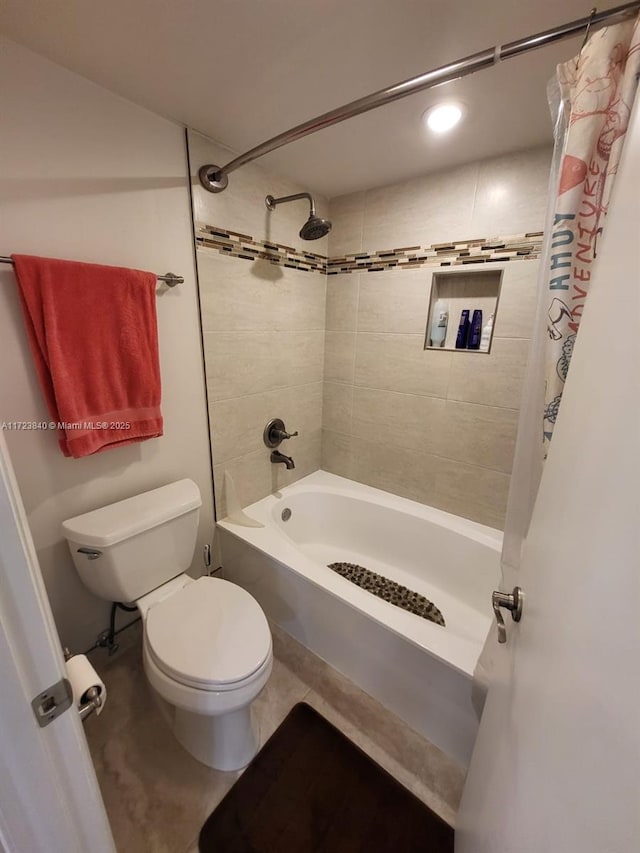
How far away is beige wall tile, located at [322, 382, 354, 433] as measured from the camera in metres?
2.07

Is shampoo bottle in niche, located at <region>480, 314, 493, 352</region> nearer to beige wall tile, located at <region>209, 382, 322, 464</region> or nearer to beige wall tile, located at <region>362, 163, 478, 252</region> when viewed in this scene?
beige wall tile, located at <region>362, 163, 478, 252</region>

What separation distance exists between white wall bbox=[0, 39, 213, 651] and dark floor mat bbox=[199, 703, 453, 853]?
843 mm

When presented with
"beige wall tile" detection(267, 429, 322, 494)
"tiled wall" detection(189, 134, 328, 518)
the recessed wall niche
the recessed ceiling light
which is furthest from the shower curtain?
"beige wall tile" detection(267, 429, 322, 494)

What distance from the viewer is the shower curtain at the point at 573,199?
632 mm

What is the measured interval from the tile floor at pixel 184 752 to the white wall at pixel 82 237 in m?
0.30

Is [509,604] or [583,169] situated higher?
[583,169]

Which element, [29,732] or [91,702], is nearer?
[29,732]

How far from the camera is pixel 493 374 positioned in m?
1.56

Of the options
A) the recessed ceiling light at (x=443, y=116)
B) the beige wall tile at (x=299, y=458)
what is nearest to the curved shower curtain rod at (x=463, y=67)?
the recessed ceiling light at (x=443, y=116)

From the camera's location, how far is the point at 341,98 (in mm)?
1086

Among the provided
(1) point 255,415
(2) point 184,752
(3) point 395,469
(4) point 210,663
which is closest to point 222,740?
(2) point 184,752

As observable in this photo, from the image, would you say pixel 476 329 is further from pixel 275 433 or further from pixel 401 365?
pixel 275 433

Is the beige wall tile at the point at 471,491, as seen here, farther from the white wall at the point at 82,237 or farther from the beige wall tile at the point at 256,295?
the white wall at the point at 82,237

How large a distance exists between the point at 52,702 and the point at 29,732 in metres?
0.03
